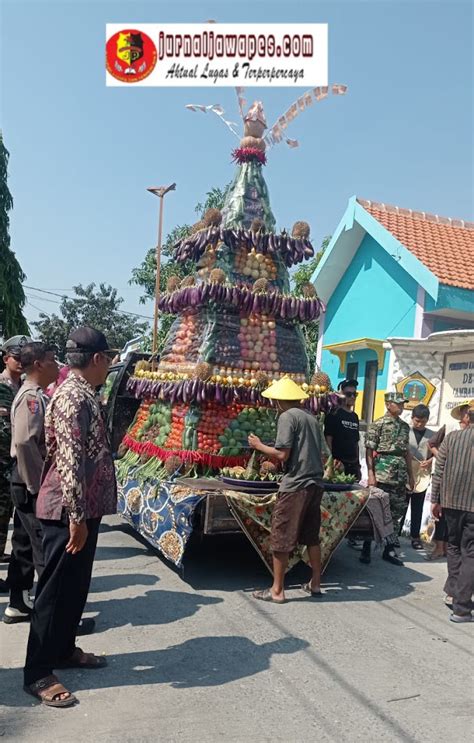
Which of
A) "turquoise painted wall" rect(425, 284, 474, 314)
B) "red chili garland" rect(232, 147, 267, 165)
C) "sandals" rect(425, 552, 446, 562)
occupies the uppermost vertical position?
"red chili garland" rect(232, 147, 267, 165)

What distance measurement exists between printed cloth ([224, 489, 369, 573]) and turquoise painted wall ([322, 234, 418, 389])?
5.99 meters

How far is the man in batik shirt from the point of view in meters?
2.95

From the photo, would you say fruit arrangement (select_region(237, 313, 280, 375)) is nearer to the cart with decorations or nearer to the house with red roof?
the cart with decorations

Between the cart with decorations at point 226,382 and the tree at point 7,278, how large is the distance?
916 cm

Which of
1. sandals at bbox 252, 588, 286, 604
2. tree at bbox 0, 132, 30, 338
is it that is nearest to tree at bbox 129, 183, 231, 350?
tree at bbox 0, 132, 30, 338

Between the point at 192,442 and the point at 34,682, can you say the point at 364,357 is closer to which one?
the point at 192,442

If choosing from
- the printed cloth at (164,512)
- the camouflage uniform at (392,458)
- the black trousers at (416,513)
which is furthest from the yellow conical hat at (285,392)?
the black trousers at (416,513)

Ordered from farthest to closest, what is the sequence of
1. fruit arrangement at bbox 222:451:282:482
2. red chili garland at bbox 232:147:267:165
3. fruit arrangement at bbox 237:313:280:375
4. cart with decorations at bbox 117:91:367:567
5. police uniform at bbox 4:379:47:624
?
red chili garland at bbox 232:147:267:165 → fruit arrangement at bbox 237:313:280:375 → fruit arrangement at bbox 222:451:282:482 → cart with decorations at bbox 117:91:367:567 → police uniform at bbox 4:379:47:624

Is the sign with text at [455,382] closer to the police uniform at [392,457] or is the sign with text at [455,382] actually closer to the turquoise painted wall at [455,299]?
the police uniform at [392,457]

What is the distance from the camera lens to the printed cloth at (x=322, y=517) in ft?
16.1

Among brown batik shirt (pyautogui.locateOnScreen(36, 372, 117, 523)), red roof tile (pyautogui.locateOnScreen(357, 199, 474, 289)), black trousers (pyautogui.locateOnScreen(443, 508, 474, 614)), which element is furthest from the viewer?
red roof tile (pyautogui.locateOnScreen(357, 199, 474, 289))

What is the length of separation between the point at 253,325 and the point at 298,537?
7.84 feet

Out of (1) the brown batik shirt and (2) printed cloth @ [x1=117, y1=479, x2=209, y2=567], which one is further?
(2) printed cloth @ [x1=117, y1=479, x2=209, y2=567]

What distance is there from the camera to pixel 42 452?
400 cm
